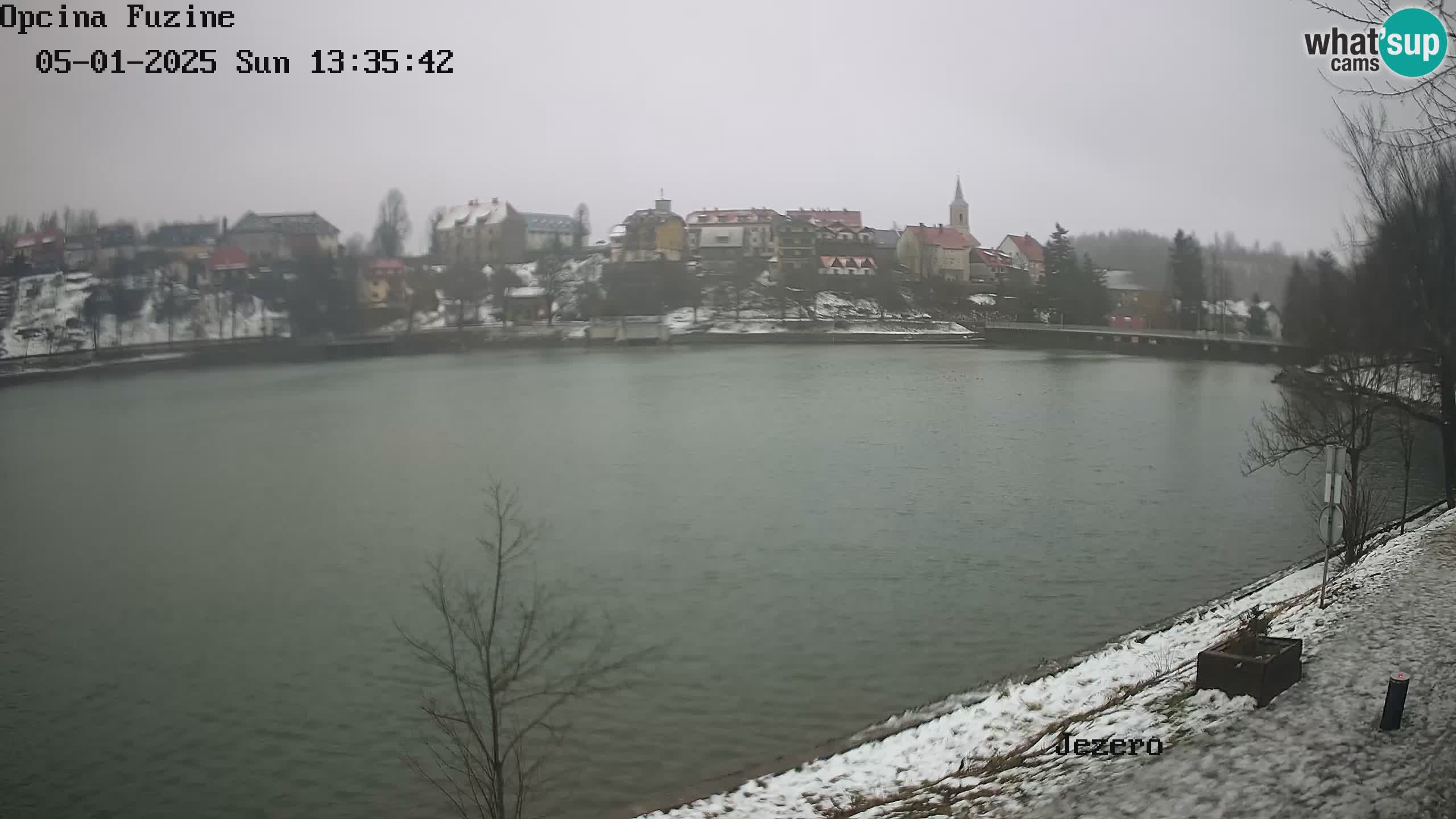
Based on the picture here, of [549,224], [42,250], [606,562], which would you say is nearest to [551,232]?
[549,224]

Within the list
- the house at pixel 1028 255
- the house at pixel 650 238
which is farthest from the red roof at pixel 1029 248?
the house at pixel 650 238

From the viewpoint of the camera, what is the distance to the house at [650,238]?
42.3 m

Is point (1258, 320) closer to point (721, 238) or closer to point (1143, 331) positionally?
point (1143, 331)

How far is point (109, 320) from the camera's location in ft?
91.4

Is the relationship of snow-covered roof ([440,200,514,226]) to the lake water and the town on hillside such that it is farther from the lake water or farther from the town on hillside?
the lake water

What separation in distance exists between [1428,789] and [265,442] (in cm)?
1725

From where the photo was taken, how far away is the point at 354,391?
24.0m

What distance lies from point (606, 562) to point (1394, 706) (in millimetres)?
6364

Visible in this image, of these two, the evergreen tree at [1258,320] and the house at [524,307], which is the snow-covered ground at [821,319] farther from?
the evergreen tree at [1258,320]

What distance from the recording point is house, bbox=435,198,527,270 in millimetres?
41656

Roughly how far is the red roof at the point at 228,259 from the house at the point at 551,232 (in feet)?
42.1

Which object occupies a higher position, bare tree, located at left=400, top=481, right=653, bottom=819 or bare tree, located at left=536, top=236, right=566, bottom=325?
bare tree, located at left=536, top=236, right=566, bottom=325

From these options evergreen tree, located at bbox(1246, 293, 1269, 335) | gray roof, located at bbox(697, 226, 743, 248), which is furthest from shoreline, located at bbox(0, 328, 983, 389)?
gray roof, located at bbox(697, 226, 743, 248)

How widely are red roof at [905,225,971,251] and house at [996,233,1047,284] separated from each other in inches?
58.1
